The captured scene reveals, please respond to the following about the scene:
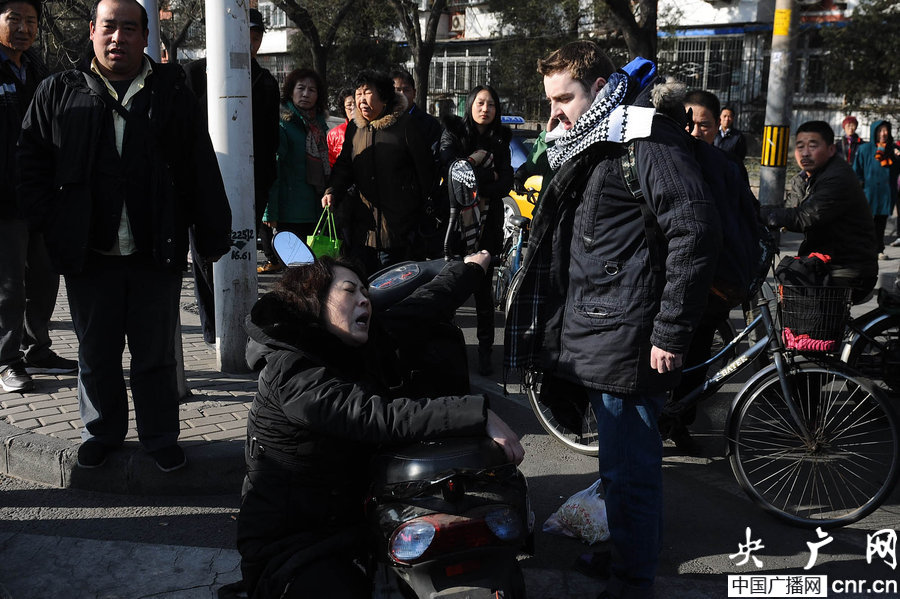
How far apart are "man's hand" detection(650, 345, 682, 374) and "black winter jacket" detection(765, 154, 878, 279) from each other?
249 centimetres

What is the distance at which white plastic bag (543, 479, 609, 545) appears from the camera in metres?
3.67

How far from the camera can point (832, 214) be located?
16.6 ft

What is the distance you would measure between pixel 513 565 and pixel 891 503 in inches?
106

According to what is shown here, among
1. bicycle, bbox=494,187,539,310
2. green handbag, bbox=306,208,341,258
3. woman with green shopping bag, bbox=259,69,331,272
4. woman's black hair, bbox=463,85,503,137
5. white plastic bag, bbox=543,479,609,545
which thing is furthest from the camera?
woman with green shopping bag, bbox=259,69,331,272

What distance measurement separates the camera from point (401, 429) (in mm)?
2396

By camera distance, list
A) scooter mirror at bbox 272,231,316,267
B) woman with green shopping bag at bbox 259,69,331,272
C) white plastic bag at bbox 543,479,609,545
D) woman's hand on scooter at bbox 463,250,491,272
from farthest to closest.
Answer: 1. woman with green shopping bag at bbox 259,69,331,272
2. white plastic bag at bbox 543,479,609,545
3. woman's hand on scooter at bbox 463,250,491,272
4. scooter mirror at bbox 272,231,316,267

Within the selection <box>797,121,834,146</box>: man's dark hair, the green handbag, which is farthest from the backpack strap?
the green handbag

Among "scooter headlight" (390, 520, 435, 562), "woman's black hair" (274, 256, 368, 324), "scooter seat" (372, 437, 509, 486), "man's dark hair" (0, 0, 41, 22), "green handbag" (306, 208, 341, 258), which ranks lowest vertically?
"scooter headlight" (390, 520, 435, 562)

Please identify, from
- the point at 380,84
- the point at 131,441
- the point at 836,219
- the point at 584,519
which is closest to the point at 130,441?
the point at 131,441

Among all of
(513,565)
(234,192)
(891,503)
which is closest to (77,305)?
(234,192)

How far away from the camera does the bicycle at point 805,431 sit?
3.89m

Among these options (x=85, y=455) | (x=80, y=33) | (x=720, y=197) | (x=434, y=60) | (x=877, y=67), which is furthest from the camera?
(x=434, y=60)

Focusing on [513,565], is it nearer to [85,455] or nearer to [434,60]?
[85,455]

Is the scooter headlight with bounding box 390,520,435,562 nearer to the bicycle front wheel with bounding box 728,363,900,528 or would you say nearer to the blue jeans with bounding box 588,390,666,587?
the blue jeans with bounding box 588,390,666,587
